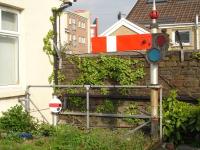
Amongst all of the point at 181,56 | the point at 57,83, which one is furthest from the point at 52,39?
Answer: the point at 181,56

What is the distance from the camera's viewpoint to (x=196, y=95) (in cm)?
955

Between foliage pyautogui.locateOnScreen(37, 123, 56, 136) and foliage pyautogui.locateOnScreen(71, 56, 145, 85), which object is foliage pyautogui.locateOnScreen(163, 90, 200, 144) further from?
foliage pyautogui.locateOnScreen(37, 123, 56, 136)

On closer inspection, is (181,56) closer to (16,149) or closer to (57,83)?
(57,83)

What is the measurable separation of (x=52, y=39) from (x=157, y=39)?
3.49 metres

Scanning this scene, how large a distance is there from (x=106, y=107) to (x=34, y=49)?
2197 mm

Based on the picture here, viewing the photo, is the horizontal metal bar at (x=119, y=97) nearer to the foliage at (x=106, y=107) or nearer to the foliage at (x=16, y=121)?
the foliage at (x=106, y=107)

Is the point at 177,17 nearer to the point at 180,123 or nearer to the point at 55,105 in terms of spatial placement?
the point at 55,105

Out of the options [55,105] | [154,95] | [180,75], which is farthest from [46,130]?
[180,75]

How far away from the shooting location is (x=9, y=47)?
397 inches

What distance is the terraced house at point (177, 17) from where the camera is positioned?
38375mm

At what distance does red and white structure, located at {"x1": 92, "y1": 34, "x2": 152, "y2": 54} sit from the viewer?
10148 mm

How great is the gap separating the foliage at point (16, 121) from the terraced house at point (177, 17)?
2860 centimetres

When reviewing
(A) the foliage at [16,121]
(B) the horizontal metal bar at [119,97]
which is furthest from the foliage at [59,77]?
(A) the foliage at [16,121]

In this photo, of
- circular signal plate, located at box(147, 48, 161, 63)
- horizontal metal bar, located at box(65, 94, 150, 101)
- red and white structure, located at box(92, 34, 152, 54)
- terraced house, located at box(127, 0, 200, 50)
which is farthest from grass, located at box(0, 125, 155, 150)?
terraced house, located at box(127, 0, 200, 50)
